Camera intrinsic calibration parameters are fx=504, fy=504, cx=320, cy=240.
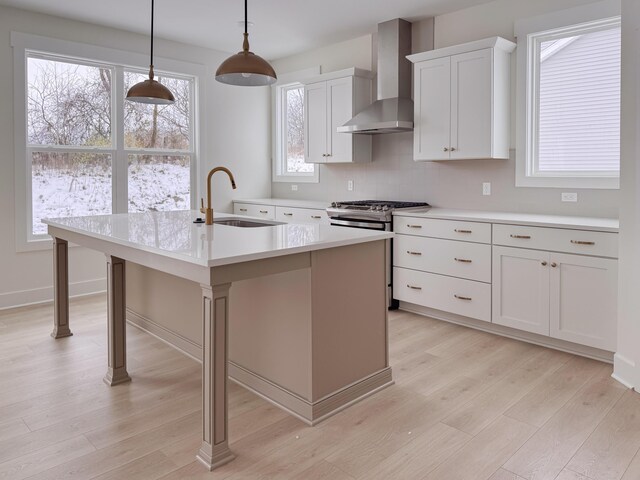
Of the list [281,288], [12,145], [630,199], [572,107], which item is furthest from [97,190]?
[630,199]

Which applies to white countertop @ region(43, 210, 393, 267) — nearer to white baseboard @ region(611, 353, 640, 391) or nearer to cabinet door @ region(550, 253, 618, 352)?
cabinet door @ region(550, 253, 618, 352)

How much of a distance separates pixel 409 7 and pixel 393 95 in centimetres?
75

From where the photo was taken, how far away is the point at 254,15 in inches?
180

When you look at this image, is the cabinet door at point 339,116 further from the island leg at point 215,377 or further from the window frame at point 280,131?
the island leg at point 215,377

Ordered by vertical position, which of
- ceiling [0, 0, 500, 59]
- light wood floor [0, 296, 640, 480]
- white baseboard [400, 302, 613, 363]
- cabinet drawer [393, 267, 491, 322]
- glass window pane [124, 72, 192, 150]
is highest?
ceiling [0, 0, 500, 59]

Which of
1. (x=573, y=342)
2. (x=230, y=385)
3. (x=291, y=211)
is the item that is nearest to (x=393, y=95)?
(x=291, y=211)

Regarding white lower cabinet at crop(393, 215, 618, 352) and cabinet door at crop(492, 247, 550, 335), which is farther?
cabinet door at crop(492, 247, 550, 335)

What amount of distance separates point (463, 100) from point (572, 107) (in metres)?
0.80

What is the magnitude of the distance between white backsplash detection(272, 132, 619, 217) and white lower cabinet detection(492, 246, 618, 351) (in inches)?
25.9

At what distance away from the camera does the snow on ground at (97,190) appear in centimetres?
470

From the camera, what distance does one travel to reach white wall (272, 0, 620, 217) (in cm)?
385

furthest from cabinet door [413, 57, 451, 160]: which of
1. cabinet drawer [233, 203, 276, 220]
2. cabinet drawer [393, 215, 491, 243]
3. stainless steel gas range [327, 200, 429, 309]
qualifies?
cabinet drawer [233, 203, 276, 220]

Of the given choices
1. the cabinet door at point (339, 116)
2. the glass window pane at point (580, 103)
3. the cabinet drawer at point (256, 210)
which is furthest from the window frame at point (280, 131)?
the glass window pane at point (580, 103)

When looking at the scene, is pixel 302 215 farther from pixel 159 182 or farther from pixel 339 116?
pixel 159 182
